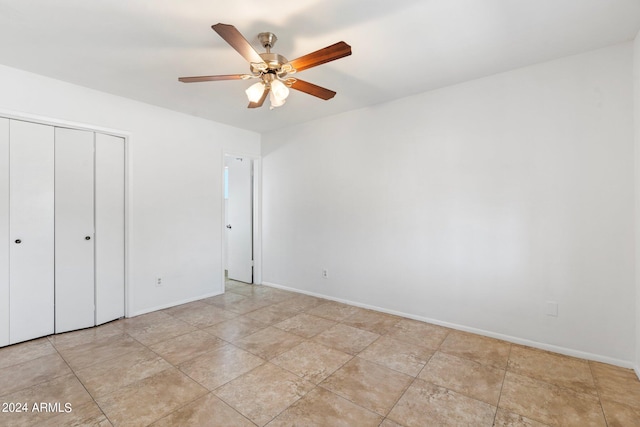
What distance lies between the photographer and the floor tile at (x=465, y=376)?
206 centimetres

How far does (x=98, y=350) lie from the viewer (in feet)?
8.74

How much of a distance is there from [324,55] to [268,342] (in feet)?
8.28

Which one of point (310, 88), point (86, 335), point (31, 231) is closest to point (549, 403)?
point (310, 88)

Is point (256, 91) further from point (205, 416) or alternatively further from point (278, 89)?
point (205, 416)

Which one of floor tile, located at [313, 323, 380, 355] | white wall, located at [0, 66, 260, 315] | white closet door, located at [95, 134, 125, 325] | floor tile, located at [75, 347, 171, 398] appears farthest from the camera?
white closet door, located at [95, 134, 125, 325]

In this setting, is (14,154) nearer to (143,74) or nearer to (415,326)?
(143,74)

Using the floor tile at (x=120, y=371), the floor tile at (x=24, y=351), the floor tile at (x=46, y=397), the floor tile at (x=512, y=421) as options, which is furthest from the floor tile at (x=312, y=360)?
the floor tile at (x=24, y=351)

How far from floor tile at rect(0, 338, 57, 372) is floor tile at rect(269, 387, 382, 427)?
2335 millimetres

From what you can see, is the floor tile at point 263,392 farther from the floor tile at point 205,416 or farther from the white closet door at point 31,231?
the white closet door at point 31,231

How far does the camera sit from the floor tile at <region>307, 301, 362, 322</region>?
3518 millimetres

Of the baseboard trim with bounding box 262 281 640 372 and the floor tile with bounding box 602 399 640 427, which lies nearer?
the floor tile with bounding box 602 399 640 427

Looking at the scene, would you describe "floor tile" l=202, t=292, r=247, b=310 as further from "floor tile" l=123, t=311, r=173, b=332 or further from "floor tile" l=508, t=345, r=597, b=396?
"floor tile" l=508, t=345, r=597, b=396

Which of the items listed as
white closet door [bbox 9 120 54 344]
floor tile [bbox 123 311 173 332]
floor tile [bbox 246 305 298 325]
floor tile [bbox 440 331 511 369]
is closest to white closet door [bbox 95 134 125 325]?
floor tile [bbox 123 311 173 332]

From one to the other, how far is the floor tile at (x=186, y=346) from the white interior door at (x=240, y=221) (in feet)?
6.82
